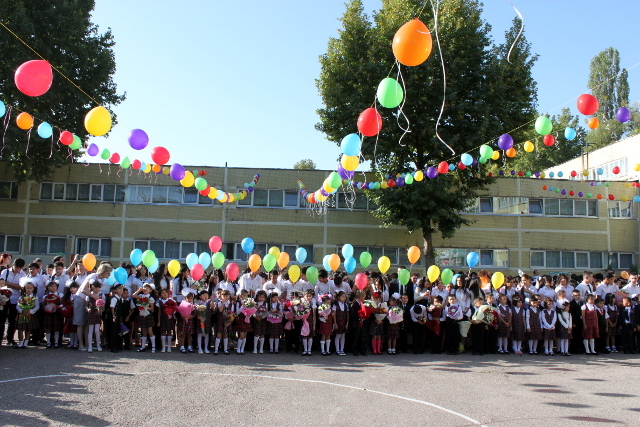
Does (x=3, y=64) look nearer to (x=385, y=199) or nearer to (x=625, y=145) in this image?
(x=385, y=199)

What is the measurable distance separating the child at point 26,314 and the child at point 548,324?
413 inches

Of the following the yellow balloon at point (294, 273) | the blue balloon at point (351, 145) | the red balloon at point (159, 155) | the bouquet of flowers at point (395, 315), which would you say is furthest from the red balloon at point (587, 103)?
the red balloon at point (159, 155)

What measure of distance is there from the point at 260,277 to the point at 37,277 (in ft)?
15.5

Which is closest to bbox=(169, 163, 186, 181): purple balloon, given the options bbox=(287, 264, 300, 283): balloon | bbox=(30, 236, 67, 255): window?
bbox=(287, 264, 300, 283): balloon

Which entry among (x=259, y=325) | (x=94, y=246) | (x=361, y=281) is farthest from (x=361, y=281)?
(x=94, y=246)

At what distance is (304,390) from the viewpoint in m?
7.29

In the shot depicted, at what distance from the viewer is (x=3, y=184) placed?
2402 cm

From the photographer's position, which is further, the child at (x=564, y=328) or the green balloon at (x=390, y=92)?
the child at (x=564, y=328)

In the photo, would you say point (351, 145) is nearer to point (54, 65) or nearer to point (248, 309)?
point (248, 309)

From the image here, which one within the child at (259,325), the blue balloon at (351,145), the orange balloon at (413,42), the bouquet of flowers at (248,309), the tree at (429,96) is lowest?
the child at (259,325)

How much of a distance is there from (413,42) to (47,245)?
22050 mm

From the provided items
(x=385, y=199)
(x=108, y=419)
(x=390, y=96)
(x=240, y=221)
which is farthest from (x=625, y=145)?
(x=108, y=419)

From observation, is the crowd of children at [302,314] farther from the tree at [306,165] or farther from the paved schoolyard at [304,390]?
the tree at [306,165]

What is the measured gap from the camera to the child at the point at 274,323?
10.7 m
